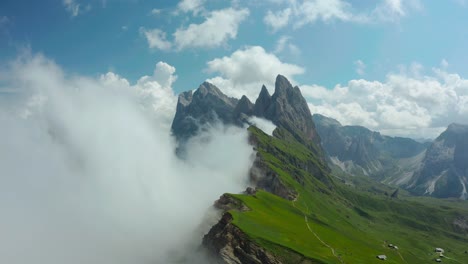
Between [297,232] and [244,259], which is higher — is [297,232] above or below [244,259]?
above

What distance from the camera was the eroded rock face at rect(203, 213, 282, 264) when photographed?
489 ft

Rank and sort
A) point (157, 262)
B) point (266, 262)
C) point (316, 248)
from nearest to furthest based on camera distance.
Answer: point (266, 262) < point (316, 248) < point (157, 262)

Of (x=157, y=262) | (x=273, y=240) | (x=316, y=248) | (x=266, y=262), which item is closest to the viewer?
(x=266, y=262)

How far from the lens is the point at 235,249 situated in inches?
6112

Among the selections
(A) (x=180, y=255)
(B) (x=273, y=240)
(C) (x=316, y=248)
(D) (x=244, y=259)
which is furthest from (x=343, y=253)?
(A) (x=180, y=255)

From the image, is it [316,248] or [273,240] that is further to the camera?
[316,248]

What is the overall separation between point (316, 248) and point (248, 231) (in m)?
35.1

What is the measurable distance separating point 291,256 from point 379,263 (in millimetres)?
58719

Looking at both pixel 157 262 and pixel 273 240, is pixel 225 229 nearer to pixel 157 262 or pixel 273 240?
pixel 273 240

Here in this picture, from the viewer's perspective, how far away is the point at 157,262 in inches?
7717

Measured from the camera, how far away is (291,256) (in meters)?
149

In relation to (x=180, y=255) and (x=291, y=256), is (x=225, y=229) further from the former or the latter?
(x=180, y=255)

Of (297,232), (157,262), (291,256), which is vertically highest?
(297,232)

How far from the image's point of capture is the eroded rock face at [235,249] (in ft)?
489
